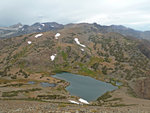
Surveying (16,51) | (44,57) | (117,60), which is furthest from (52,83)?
(16,51)

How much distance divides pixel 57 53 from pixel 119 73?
70.0 metres

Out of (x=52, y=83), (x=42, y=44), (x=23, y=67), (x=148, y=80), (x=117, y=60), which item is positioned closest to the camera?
(x=148, y=80)

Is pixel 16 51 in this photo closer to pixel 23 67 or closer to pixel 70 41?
pixel 23 67

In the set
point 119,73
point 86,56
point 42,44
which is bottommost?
point 119,73

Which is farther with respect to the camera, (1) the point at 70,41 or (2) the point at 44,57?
(1) the point at 70,41

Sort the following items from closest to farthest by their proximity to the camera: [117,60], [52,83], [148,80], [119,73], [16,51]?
[148,80] → [52,83] → [119,73] → [117,60] → [16,51]

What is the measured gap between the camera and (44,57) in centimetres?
16012

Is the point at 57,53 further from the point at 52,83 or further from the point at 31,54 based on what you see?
the point at 52,83

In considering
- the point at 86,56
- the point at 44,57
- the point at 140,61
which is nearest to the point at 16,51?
the point at 44,57

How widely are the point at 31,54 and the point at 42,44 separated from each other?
29.6m

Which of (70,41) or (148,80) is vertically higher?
(70,41)

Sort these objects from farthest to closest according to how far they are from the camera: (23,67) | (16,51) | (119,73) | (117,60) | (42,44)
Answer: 1. (42,44)
2. (16,51)
3. (117,60)
4. (23,67)
5. (119,73)

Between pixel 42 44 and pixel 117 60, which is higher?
pixel 42 44

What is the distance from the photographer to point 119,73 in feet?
424
